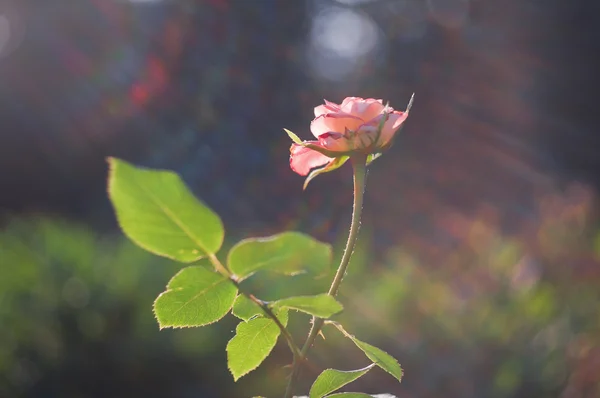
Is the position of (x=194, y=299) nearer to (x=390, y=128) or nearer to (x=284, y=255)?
(x=284, y=255)

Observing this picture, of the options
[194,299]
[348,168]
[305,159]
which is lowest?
[194,299]

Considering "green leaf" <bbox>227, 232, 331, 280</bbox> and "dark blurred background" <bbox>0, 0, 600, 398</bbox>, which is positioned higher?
"dark blurred background" <bbox>0, 0, 600, 398</bbox>

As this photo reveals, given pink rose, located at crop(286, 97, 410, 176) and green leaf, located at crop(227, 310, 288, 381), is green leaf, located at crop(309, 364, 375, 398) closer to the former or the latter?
green leaf, located at crop(227, 310, 288, 381)

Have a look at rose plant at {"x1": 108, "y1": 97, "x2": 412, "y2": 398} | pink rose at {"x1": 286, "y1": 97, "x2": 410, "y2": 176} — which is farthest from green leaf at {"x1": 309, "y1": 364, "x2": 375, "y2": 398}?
pink rose at {"x1": 286, "y1": 97, "x2": 410, "y2": 176}

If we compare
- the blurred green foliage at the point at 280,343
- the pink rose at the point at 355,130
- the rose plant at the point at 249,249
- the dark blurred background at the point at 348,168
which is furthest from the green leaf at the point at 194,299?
the dark blurred background at the point at 348,168

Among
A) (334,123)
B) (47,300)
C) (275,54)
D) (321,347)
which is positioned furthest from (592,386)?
(275,54)

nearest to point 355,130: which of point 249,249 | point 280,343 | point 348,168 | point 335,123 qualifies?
point 335,123

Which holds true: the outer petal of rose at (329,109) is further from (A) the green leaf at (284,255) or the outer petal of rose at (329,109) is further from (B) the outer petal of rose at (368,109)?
(A) the green leaf at (284,255)
